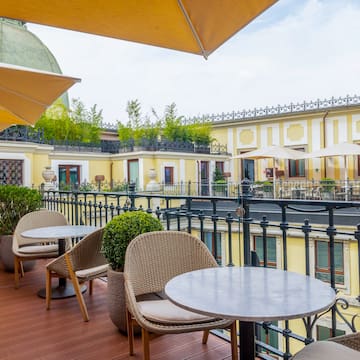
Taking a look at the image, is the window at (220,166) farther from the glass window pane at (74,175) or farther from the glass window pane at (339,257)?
the glass window pane at (339,257)

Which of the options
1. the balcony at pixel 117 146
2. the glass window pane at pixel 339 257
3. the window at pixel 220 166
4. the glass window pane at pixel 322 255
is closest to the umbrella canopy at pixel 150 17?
the glass window pane at pixel 339 257

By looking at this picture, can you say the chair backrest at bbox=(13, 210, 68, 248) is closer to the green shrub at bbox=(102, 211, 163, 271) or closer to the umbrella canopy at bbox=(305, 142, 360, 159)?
the green shrub at bbox=(102, 211, 163, 271)

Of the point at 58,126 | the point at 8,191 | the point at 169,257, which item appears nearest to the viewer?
the point at 169,257

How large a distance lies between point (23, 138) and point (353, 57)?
18442 mm

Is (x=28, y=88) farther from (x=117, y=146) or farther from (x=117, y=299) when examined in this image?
(x=117, y=146)

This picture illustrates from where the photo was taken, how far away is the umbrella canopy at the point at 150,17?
1996 mm

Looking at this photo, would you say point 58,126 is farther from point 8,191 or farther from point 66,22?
point 66,22

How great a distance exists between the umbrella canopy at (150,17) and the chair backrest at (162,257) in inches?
52.0

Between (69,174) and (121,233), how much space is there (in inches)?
594

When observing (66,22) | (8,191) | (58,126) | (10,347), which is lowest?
(10,347)

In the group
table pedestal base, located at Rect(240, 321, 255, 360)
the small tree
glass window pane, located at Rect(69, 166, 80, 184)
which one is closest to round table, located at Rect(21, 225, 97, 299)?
table pedestal base, located at Rect(240, 321, 255, 360)

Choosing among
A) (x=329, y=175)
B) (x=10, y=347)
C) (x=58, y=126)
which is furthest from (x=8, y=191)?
(x=329, y=175)

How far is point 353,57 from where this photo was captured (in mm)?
20719

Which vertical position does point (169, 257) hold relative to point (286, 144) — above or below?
below
